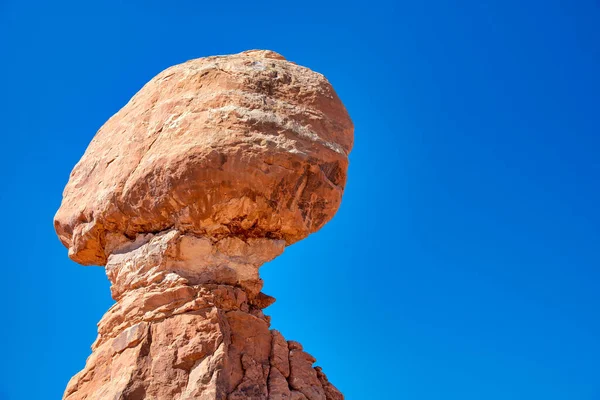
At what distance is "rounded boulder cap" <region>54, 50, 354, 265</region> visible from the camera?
30.6 ft

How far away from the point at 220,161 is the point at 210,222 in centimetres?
84

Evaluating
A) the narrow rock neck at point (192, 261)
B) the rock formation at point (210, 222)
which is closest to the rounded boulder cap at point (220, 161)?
the rock formation at point (210, 222)

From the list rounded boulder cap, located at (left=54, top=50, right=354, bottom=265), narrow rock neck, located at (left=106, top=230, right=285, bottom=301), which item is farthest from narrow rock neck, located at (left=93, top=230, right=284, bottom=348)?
rounded boulder cap, located at (left=54, top=50, right=354, bottom=265)

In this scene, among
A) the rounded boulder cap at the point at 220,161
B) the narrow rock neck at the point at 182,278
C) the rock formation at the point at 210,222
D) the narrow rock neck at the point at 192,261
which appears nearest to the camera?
the rock formation at the point at 210,222

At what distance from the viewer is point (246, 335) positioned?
30.6ft

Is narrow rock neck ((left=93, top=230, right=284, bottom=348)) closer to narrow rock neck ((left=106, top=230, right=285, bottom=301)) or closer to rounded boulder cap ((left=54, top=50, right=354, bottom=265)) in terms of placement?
narrow rock neck ((left=106, top=230, right=285, bottom=301))

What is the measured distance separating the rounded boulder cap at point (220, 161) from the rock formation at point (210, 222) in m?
0.02

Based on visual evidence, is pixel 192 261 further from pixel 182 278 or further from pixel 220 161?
pixel 220 161

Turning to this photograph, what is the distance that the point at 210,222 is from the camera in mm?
9578

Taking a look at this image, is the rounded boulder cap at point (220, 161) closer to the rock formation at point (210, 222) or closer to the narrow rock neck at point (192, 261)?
the rock formation at point (210, 222)

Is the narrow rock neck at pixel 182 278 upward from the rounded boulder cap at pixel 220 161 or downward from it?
downward

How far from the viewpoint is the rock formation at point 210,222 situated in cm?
890

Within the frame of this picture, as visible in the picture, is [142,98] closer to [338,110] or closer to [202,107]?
[202,107]

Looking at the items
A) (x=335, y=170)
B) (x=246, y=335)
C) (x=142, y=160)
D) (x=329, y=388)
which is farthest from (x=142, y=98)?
(x=329, y=388)
